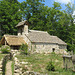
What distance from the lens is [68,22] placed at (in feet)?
A: 117

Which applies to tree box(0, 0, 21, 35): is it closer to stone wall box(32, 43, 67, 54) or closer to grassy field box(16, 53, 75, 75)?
stone wall box(32, 43, 67, 54)

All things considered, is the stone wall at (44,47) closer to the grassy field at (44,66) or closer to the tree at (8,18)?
the grassy field at (44,66)

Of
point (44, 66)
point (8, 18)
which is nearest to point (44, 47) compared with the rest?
point (44, 66)

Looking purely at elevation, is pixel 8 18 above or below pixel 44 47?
above

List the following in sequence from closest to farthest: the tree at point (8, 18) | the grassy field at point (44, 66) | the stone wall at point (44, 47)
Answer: the grassy field at point (44, 66) → the stone wall at point (44, 47) → the tree at point (8, 18)

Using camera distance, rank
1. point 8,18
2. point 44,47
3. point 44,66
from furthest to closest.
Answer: point 8,18 → point 44,47 → point 44,66

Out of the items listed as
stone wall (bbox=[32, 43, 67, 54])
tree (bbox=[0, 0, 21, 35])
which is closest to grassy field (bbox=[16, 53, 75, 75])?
stone wall (bbox=[32, 43, 67, 54])

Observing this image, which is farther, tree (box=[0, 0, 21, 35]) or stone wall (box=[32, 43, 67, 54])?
tree (box=[0, 0, 21, 35])

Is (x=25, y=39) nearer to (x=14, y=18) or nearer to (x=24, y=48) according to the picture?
(x=24, y=48)

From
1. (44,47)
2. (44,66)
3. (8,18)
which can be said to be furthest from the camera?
(8,18)

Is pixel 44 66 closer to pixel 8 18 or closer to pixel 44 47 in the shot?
pixel 44 47

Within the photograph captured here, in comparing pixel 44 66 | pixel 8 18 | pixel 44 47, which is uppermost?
pixel 8 18

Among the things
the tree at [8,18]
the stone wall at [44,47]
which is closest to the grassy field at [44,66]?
the stone wall at [44,47]

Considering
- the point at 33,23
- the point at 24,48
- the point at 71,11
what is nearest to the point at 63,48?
the point at 24,48
